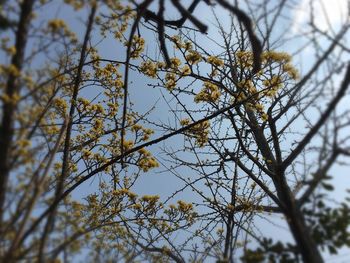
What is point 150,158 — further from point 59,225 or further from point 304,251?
point 304,251

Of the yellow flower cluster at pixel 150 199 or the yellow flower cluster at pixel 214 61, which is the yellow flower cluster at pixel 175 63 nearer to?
the yellow flower cluster at pixel 214 61

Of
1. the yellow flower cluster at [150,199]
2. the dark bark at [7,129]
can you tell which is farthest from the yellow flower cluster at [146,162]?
the dark bark at [7,129]

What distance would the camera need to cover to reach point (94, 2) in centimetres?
238

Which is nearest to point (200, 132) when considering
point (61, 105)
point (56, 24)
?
point (61, 105)

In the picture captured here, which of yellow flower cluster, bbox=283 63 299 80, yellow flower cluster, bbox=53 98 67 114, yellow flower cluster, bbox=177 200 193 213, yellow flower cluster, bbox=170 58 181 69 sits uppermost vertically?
yellow flower cluster, bbox=170 58 181 69

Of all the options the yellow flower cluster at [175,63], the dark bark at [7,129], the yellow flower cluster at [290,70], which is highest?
the yellow flower cluster at [175,63]

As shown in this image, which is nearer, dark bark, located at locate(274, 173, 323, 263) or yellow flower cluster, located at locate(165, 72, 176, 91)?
dark bark, located at locate(274, 173, 323, 263)

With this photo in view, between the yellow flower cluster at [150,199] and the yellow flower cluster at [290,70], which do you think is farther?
the yellow flower cluster at [150,199]

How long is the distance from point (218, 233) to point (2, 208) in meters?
4.22

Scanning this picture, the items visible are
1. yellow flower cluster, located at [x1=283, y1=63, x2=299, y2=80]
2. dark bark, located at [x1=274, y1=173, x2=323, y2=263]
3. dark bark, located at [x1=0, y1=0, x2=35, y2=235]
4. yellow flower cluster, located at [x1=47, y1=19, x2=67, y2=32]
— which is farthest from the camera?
yellow flower cluster, located at [x1=283, y1=63, x2=299, y2=80]

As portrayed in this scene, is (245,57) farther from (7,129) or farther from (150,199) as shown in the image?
(7,129)

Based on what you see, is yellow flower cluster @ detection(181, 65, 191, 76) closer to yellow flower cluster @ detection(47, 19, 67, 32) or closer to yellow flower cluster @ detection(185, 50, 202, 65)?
yellow flower cluster @ detection(185, 50, 202, 65)

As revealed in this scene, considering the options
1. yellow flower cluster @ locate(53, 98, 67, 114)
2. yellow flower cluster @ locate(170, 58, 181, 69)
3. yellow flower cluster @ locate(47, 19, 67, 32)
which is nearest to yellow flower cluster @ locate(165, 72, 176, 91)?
yellow flower cluster @ locate(170, 58, 181, 69)

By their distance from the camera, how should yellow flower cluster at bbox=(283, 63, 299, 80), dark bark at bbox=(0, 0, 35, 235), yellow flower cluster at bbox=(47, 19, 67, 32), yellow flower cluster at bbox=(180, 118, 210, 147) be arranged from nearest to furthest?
dark bark at bbox=(0, 0, 35, 235) < yellow flower cluster at bbox=(47, 19, 67, 32) < yellow flower cluster at bbox=(283, 63, 299, 80) < yellow flower cluster at bbox=(180, 118, 210, 147)
